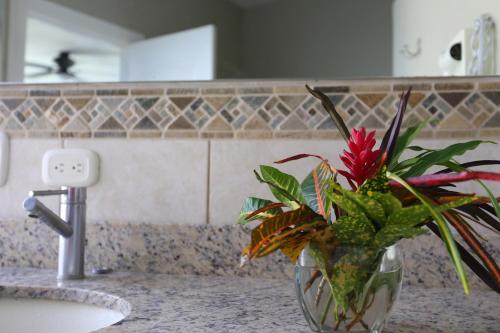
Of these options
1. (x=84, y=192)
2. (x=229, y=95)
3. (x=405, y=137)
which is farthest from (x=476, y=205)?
(x=84, y=192)

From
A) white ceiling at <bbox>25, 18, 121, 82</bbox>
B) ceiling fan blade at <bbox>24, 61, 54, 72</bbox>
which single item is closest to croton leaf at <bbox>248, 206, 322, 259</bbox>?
white ceiling at <bbox>25, 18, 121, 82</bbox>

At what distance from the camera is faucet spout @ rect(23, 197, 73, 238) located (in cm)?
78

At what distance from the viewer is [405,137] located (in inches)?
23.5

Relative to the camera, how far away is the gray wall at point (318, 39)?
919 mm

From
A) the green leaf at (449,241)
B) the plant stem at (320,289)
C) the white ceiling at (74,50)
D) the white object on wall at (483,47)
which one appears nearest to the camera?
the green leaf at (449,241)

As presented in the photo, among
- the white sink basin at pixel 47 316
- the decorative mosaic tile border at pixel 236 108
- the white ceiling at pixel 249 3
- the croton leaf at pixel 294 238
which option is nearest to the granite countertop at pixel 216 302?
the white sink basin at pixel 47 316

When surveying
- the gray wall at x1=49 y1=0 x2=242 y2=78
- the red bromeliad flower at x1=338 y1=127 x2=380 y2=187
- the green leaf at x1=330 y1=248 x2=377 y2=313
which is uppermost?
the gray wall at x1=49 y1=0 x2=242 y2=78

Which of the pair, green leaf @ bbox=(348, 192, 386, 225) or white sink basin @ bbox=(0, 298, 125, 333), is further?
white sink basin @ bbox=(0, 298, 125, 333)

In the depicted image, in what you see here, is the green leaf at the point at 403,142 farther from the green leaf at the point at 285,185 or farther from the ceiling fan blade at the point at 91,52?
→ the ceiling fan blade at the point at 91,52

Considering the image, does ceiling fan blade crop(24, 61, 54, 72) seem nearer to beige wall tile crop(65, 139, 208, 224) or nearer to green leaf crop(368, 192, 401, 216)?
beige wall tile crop(65, 139, 208, 224)

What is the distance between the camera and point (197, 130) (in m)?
0.97

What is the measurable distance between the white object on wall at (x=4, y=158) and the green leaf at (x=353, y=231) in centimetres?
79

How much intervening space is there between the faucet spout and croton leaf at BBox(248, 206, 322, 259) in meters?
0.45

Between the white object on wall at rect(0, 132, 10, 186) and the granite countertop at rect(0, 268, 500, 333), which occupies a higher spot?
the white object on wall at rect(0, 132, 10, 186)
